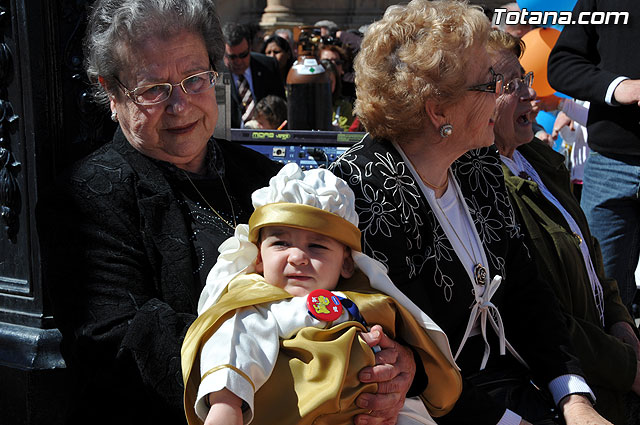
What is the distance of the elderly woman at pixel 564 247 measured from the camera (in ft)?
9.59

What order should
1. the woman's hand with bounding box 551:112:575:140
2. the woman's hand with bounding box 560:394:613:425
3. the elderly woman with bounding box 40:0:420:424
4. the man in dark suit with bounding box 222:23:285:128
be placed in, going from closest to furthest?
the elderly woman with bounding box 40:0:420:424 → the woman's hand with bounding box 560:394:613:425 → the woman's hand with bounding box 551:112:575:140 → the man in dark suit with bounding box 222:23:285:128

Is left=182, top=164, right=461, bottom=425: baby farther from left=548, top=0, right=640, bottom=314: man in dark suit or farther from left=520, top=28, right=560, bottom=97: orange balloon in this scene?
left=520, top=28, right=560, bottom=97: orange balloon

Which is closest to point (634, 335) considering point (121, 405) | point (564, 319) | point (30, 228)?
point (564, 319)

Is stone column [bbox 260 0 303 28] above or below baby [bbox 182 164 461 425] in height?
below

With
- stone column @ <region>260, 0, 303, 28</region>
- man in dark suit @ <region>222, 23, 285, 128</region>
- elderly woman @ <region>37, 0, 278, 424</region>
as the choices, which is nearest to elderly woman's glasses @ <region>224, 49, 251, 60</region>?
man in dark suit @ <region>222, 23, 285, 128</region>

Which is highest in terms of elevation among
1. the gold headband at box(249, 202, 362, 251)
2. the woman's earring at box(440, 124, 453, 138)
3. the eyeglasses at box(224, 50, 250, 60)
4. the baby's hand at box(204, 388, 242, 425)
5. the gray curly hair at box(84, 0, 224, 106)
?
the gray curly hair at box(84, 0, 224, 106)

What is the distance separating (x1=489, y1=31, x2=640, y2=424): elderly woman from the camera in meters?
2.92

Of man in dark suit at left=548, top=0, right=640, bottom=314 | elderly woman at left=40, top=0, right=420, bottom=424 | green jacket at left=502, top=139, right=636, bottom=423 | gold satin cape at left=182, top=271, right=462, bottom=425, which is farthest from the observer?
man in dark suit at left=548, top=0, right=640, bottom=314

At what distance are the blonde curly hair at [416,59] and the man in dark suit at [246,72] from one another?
5492 mm

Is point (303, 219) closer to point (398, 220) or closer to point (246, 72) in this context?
point (398, 220)

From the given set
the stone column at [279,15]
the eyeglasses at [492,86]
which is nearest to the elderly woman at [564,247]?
the eyeglasses at [492,86]

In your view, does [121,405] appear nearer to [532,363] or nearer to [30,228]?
[30,228]

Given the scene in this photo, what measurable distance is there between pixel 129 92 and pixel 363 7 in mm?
16430

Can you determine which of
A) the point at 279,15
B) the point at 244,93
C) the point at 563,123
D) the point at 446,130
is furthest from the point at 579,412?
the point at 279,15
